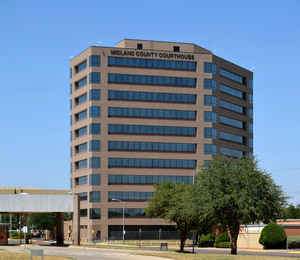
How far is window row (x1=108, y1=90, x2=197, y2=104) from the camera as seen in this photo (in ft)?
447

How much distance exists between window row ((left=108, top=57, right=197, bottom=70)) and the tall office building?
0.22 m

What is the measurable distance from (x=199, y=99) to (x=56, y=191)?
229 ft

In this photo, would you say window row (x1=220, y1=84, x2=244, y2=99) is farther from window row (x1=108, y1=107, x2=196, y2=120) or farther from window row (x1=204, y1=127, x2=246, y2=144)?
window row (x1=108, y1=107, x2=196, y2=120)

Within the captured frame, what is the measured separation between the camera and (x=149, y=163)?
449ft

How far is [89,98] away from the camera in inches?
5384

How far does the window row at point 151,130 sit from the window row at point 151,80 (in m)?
9.57

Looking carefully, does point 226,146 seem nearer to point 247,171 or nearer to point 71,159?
point 71,159

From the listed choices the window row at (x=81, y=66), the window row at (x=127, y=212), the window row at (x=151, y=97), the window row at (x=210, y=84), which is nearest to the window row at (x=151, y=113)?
the window row at (x=151, y=97)

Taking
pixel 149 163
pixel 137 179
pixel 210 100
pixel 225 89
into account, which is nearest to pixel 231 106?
pixel 225 89

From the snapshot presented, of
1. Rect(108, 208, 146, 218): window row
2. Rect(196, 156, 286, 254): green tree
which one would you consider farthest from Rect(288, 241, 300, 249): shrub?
Rect(108, 208, 146, 218): window row

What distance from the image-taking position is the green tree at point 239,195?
187 ft

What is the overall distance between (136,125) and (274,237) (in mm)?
54509

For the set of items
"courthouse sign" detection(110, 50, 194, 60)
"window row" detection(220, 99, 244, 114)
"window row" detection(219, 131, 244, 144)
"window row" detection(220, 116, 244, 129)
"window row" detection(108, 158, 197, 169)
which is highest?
"courthouse sign" detection(110, 50, 194, 60)

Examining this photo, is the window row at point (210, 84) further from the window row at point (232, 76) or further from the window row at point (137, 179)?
the window row at point (137, 179)
